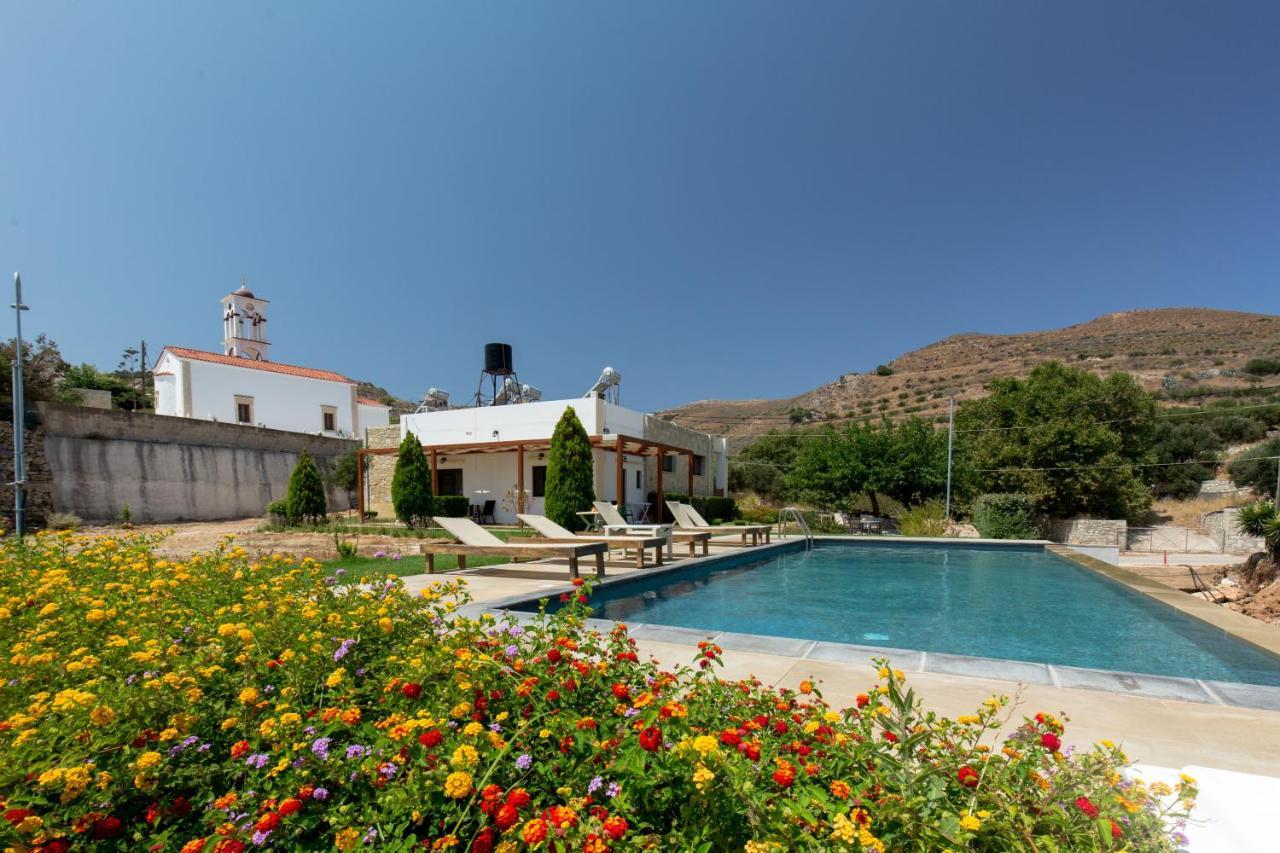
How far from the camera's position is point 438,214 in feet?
54.7

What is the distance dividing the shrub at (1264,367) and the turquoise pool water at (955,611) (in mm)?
36780

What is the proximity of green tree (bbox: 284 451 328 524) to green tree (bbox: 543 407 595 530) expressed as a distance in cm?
657

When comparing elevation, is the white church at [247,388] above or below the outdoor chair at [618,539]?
above

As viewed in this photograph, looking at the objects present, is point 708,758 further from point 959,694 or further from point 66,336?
point 66,336

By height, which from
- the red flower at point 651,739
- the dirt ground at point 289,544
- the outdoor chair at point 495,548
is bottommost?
the dirt ground at point 289,544

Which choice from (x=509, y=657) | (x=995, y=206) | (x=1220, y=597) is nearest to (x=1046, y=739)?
(x=509, y=657)

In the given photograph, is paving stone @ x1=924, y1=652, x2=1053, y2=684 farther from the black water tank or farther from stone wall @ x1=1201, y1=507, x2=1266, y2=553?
the black water tank

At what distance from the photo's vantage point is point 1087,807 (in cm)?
122

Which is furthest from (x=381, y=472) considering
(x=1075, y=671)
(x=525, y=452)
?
(x=1075, y=671)

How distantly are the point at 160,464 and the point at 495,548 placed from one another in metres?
16.8

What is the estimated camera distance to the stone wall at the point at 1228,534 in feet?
44.5

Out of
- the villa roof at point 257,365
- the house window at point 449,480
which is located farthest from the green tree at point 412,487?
the villa roof at point 257,365

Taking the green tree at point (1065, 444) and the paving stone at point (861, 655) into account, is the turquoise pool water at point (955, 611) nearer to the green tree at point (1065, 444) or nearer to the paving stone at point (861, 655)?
the paving stone at point (861, 655)

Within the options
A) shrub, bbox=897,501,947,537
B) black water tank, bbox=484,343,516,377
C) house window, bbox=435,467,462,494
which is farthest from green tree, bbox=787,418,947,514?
black water tank, bbox=484,343,516,377
